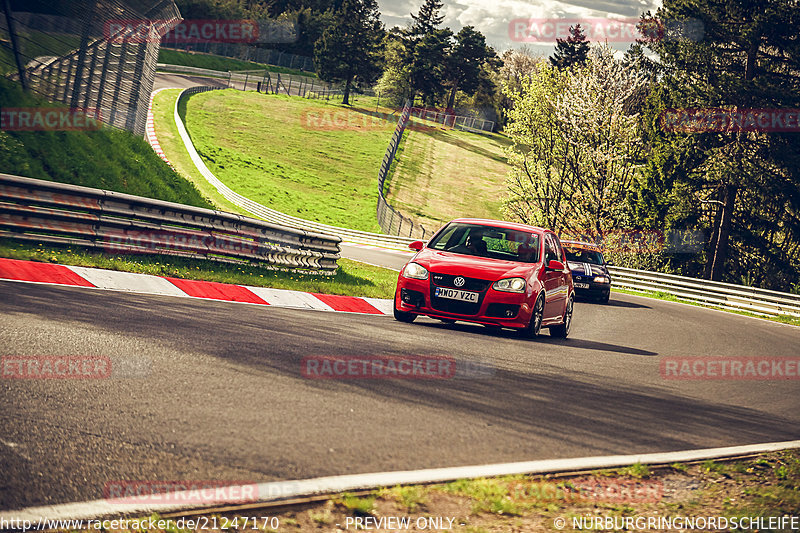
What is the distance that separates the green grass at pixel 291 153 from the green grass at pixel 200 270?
32401 mm

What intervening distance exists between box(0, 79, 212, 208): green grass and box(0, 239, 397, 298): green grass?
7.26 feet

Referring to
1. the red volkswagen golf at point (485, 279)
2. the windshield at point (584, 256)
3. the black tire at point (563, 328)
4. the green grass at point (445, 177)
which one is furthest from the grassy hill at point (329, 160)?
the red volkswagen golf at point (485, 279)

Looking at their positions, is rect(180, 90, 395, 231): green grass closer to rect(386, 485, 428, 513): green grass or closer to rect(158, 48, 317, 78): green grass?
rect(158, 48, 317, 78): green grass

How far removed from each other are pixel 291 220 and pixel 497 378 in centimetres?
3760

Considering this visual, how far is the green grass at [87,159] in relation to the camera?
13.7 metres

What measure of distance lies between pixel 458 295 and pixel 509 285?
2.34 ft

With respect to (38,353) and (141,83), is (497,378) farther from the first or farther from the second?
(141,83)

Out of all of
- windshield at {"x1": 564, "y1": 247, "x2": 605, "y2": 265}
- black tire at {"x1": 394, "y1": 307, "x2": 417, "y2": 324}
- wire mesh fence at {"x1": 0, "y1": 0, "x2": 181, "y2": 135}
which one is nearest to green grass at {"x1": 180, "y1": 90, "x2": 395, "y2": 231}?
windshield at {"x1": 564, "y1": 247, "x2": 605, "y2": 265}
